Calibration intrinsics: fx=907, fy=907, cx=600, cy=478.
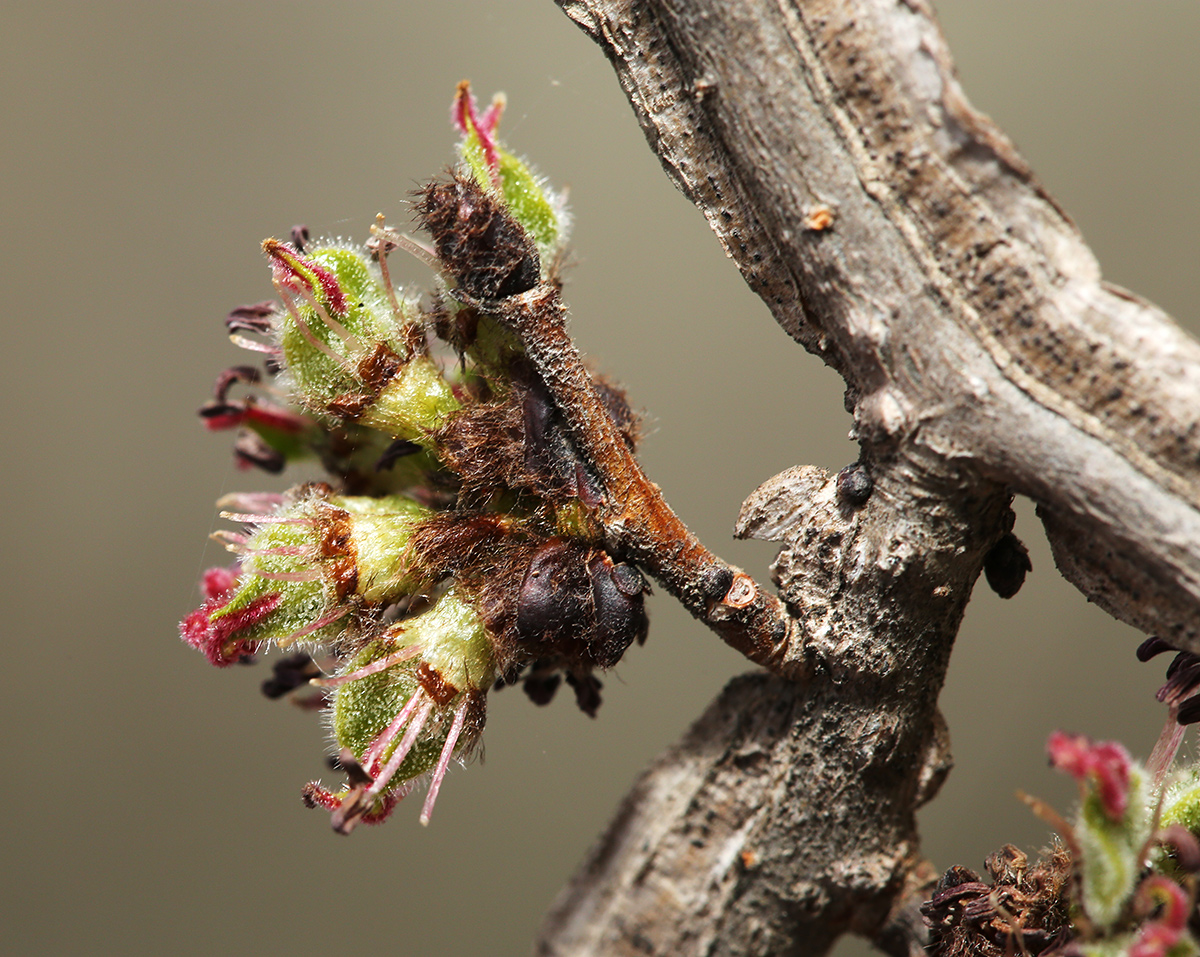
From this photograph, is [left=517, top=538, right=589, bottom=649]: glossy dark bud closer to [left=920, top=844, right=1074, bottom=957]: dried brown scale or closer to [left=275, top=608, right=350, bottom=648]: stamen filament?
[left=275, top=608, right=350, bottom=648]: stamen filament

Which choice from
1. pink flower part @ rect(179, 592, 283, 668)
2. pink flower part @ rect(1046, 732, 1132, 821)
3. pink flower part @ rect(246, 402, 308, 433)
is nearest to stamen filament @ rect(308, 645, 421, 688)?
pink flower part @ rect(179, 592, 283, 668)

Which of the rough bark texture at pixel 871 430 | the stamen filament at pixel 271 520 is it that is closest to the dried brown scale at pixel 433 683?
the stamen filament at pixel 271 520

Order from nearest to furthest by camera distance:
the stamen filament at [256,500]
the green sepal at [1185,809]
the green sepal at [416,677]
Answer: the green sepal at [1185,809] < the green sepal at [416,677] < the stamen filament at [256,500]

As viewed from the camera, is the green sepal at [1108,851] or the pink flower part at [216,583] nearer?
the green sepal at [1108,851]

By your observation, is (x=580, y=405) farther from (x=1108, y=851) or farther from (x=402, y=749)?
(x=1108, y=851)

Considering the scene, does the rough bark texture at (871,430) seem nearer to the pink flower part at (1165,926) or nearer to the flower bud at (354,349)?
the pink flower part at (1165,926)

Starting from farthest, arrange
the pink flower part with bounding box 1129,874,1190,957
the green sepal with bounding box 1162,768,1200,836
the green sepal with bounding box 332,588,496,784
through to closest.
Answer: the green sepal with bounding box 332,588,496,784
the green sepal with bounding box 1162,768,1200,836
the pink flower part with bounding box 1129,874,1190,957

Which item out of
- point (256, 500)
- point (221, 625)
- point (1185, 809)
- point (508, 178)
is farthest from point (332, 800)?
point (1185, 809)
